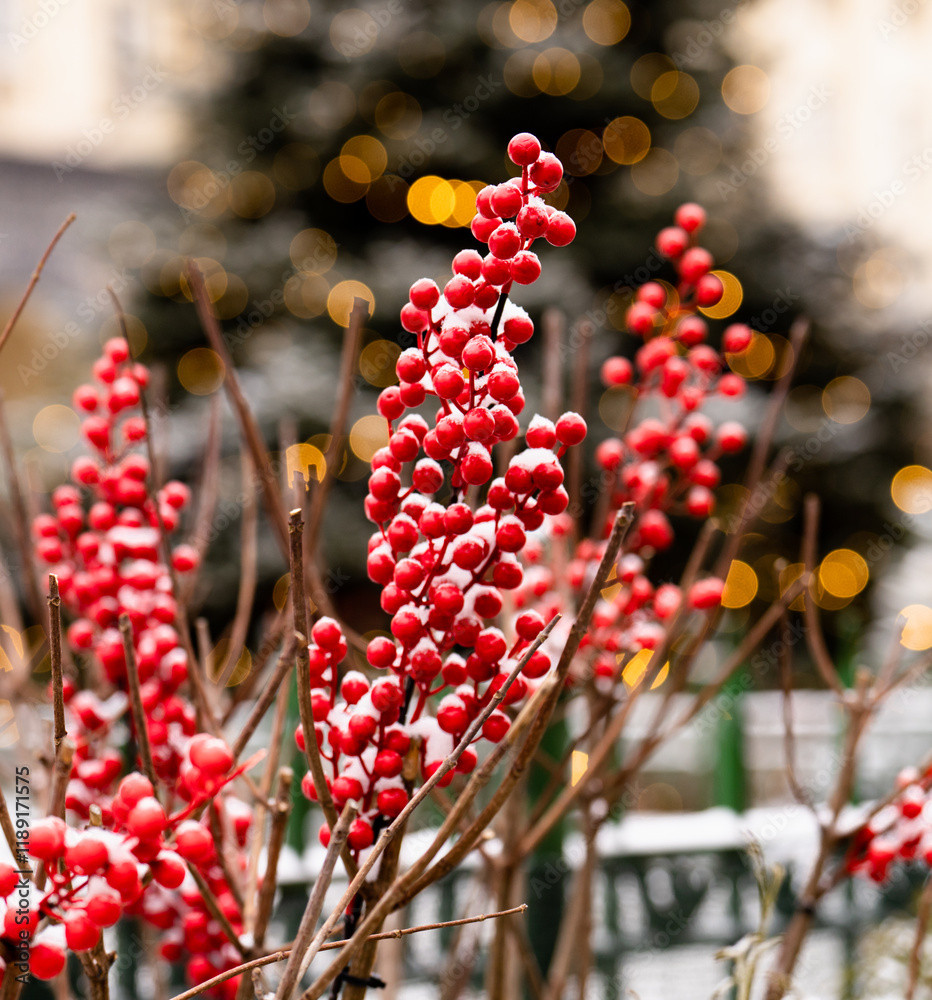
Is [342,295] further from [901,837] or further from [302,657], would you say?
[302,657]

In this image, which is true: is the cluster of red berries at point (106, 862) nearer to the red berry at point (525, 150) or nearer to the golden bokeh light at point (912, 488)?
the red berry at point (525, 150)

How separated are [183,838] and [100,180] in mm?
7936

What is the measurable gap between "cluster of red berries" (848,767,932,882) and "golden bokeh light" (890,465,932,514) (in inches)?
170

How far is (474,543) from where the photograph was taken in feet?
1.67

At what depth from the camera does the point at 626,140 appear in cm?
455

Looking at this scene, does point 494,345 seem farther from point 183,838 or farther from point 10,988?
point 10,988

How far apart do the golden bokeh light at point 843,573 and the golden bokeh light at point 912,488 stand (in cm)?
40

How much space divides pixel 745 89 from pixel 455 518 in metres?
5.08

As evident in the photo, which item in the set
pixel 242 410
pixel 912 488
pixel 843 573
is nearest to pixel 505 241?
pixel 242 410

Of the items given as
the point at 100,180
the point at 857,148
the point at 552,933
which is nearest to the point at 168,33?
the point at 100,180

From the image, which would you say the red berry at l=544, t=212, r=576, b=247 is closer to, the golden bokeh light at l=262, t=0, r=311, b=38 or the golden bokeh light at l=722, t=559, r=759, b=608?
the golden bokeh light at l=262, t=0, r=311, b=38

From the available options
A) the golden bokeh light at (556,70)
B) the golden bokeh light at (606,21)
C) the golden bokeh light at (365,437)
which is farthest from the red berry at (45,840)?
the golden bokeh light at (606,21)

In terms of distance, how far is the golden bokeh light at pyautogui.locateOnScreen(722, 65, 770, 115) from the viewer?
15.5 feet

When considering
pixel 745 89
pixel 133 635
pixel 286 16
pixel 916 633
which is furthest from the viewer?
pixel 745 89
